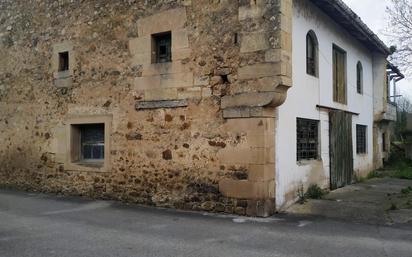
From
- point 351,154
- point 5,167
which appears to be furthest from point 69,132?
point 351,154

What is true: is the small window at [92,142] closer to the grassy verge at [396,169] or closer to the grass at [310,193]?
the grass at [310,193]

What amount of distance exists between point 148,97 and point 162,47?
3.73ft

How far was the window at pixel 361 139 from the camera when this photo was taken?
13443 mm

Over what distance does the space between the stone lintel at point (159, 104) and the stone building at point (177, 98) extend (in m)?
0.03

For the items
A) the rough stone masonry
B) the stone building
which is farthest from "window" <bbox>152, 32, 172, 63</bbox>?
the rough stone masonry

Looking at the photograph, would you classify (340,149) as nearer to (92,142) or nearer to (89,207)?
(92,142)

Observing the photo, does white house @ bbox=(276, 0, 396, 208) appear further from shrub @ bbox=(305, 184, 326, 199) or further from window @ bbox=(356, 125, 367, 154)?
shrub @ bbox=(305, 184, 326, 199)

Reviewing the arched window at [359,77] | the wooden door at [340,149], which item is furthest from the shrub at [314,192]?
the arched window at [359,77]

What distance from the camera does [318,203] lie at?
8.83 m

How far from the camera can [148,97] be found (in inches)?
360

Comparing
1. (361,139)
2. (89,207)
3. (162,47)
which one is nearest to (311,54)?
(162,47)

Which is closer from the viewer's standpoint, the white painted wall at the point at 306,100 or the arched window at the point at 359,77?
the white painted wall at the point at 306,100

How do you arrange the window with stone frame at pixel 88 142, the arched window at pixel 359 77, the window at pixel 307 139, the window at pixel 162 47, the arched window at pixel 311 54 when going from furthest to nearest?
the arched window at pixel 359 77
the window with stone frame at pixel 88 142
the arched window at pixel 311 54
the window at pixel 307 139
the window at pixel 162 47

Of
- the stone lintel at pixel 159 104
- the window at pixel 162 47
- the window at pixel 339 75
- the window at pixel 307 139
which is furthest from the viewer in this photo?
the window at pixel 339 75
